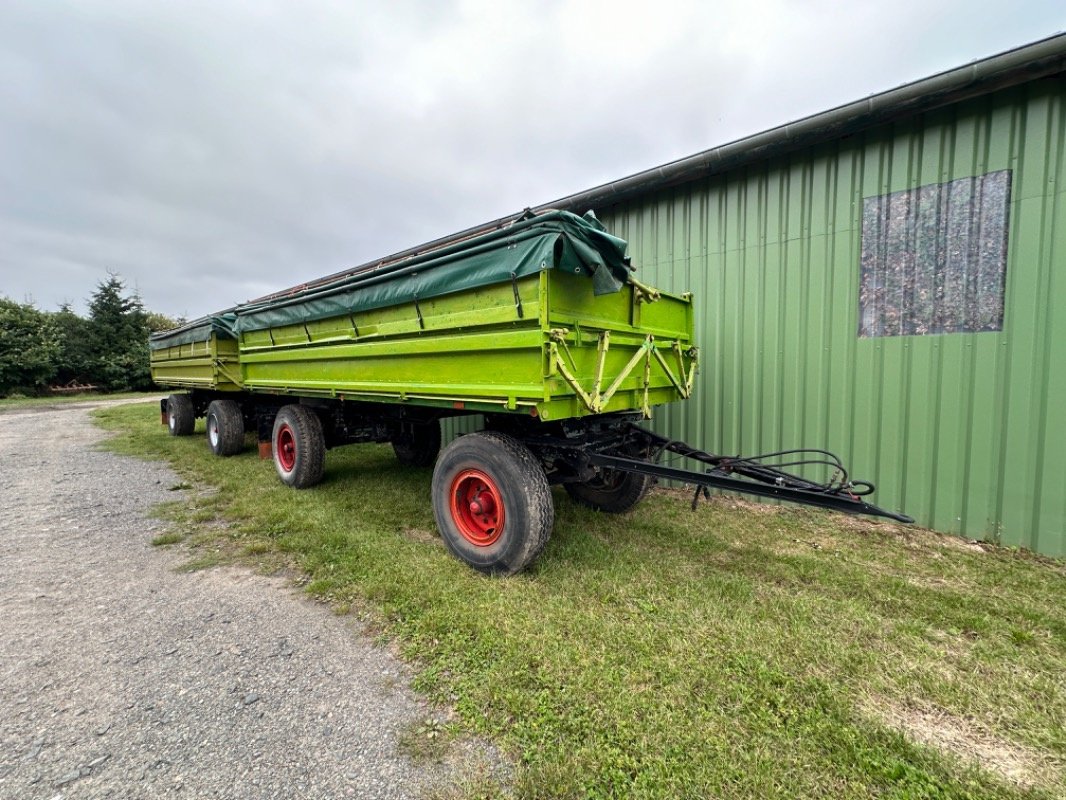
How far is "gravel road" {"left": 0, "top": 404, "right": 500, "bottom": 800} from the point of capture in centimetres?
166

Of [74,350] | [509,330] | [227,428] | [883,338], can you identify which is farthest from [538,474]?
[74,350]

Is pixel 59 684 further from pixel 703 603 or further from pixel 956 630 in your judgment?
pixel 956 630

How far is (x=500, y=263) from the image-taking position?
2988 millimetres

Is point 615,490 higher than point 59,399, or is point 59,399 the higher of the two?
point 59,399

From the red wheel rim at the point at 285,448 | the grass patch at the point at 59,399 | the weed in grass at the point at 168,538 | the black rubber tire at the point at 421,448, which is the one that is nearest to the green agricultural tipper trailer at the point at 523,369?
the red wheel rim at the point at 285,448

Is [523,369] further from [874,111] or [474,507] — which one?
[874,111]

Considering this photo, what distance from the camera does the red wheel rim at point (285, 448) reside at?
220 inches

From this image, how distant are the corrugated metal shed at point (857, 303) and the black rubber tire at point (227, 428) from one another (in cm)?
653

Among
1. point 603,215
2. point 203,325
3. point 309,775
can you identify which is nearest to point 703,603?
point 309,775

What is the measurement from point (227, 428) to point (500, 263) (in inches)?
257

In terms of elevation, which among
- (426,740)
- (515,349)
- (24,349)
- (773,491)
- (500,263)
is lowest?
(426,740)

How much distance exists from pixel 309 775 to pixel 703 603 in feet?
7.05

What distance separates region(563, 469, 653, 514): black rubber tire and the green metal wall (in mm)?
1532

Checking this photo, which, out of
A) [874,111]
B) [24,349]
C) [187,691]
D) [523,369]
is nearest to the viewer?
[187,691]
